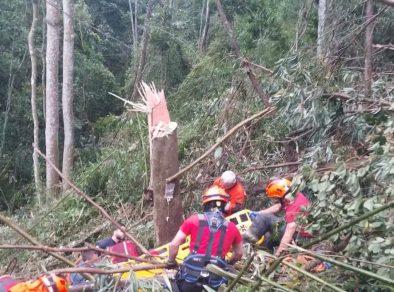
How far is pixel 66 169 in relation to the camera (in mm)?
12281

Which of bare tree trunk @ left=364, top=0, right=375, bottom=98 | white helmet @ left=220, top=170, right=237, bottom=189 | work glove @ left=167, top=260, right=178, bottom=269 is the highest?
bare tree trunk @ left=364, top=0, right=375, bottom=98

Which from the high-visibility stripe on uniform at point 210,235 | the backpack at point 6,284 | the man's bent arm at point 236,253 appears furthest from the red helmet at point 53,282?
the man's bent arm at point 236,253

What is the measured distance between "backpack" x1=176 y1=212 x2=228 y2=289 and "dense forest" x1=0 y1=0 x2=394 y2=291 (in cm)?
37

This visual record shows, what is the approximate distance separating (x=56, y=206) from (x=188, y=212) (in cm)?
209

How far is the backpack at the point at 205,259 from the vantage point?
4449 mm

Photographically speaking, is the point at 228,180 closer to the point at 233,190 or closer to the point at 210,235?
the point at 233,190

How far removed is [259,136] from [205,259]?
337 centimetres

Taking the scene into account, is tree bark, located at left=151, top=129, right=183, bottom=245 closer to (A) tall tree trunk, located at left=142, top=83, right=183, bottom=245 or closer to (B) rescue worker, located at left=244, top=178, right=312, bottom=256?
(A) tall tree trunk, located at left=142, top=83, right=183, bottom=245

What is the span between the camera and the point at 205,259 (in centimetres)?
445

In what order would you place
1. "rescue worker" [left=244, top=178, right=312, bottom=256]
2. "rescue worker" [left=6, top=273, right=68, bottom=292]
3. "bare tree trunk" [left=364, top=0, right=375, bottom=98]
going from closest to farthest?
"rescue worker" [left=6, top=273, right=68, bottom=292], "rescue worker" [left=244, top=178, right=312, bottom=256], "bare tree trunk" [left=364, top=0, right=375, bottom=98]

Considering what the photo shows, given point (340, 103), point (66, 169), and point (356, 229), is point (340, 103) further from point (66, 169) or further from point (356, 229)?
point (66, 169)

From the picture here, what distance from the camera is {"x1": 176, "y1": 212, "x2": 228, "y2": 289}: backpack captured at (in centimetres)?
445

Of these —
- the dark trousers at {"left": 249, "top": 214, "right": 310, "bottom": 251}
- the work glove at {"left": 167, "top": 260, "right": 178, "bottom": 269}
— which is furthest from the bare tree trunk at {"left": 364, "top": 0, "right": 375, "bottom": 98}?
the work glove at {"left": 167, "top": 260, "right": 178, "bottom": 269}

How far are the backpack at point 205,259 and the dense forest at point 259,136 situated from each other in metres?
0.37
